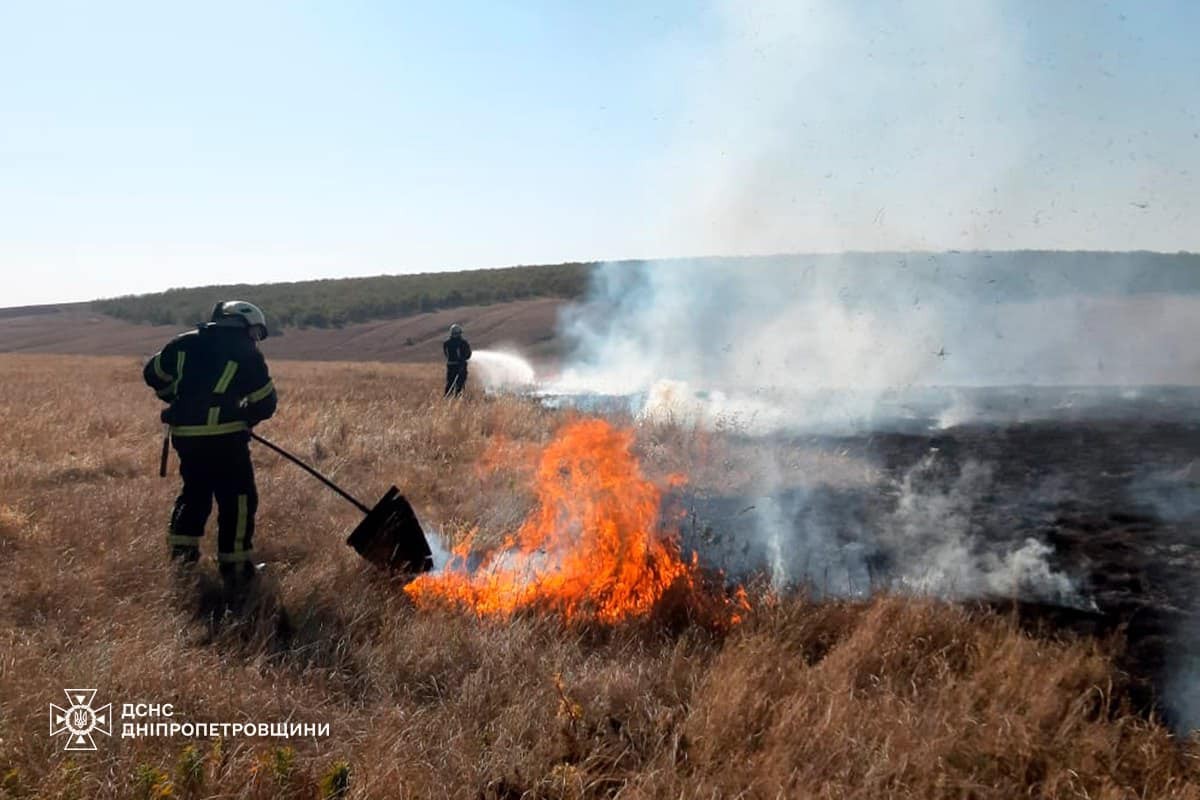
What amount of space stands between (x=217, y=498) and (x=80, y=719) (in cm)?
219

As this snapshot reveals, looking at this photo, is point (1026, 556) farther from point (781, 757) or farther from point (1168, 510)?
point (781, 757)

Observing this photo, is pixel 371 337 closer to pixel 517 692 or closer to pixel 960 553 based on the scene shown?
pixel 960 553

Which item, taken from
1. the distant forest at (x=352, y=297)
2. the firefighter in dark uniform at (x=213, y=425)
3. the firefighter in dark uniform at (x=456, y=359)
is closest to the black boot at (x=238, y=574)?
the firefighter in dark uniform at (x=213, y=425)

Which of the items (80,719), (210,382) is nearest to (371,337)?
(210,382)

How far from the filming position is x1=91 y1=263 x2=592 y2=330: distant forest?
184 feet

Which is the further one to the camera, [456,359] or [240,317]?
[456,359]

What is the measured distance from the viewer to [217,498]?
5.04m

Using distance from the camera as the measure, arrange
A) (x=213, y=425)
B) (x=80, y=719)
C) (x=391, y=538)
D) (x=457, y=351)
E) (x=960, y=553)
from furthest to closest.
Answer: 1. (x=457, y=351)
2. (x=960, y=553)
3. (x=391, y=538)
4. (x=213, y=425)
5. (x=80, y=719)

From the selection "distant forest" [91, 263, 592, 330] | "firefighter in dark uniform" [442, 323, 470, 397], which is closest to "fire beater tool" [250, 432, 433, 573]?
"firefighter in dark uniform" [442, 323, 470, 397]

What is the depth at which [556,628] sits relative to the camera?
4367 millimetres

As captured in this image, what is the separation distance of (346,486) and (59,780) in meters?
5.29

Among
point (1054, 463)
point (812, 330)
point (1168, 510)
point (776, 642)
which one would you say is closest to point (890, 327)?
point (812, 330)

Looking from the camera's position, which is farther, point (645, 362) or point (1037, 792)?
point (645, 362)

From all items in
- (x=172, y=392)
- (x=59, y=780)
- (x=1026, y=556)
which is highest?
(x=172, y=392)
